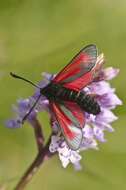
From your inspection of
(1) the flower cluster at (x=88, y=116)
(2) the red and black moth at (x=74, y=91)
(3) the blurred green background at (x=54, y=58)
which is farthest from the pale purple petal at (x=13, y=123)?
(3) the blurred green background at (x=54, y=58)

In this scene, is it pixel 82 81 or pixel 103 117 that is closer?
pixel 82 81

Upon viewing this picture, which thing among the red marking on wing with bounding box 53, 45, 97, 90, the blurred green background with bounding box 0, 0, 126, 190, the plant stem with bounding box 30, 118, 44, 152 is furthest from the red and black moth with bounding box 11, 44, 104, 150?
the blurred green background with bounding box 0, 0, 126, 190

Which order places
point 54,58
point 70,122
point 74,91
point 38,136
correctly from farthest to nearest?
point 54,58 → point 38,136 → point 74,91 → point 70,122

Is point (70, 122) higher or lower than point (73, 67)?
lower

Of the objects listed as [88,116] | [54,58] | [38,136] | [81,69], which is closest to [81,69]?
[81,69]

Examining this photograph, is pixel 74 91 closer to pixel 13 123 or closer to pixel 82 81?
pixel 82 81

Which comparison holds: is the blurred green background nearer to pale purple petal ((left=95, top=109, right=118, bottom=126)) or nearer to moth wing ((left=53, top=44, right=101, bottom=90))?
pale purple petal ((left=95, top=109, right=118, bottom=126))

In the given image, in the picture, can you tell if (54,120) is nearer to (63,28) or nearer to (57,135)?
(57,135)

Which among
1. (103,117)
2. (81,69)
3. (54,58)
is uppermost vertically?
(54,58)
